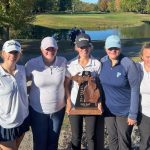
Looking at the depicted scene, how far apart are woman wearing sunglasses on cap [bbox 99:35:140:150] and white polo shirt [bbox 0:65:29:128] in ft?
3.71

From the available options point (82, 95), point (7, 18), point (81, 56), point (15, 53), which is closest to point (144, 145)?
point (82, 95)

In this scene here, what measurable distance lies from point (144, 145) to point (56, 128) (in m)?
1.30

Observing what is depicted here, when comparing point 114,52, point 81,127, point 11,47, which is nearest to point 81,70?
point 114,52

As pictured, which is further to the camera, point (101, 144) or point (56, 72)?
point (101, 144)

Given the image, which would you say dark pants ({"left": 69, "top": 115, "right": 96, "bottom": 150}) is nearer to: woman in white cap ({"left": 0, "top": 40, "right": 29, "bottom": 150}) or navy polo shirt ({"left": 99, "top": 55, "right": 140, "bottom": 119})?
navy polo shirt ({"left": 99, "top": 55, "right": 140, "bottom": 119})

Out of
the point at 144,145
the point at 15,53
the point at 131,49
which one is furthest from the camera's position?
the point at 131,49

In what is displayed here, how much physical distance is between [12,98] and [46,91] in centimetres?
58

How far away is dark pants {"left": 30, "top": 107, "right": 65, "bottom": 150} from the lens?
225 inches

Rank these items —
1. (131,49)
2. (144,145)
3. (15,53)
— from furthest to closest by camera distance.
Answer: (131,49) → (144,145) → (15,53)

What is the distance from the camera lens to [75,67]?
18.7ft

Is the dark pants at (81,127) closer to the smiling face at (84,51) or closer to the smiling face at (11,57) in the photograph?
the smiling face at (84,51)

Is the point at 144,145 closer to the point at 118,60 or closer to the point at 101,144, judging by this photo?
the point at 101,144

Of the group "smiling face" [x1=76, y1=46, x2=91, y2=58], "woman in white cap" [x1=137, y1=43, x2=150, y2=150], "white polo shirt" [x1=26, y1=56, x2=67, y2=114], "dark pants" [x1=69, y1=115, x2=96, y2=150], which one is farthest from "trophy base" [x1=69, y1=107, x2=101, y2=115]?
"smiling face" [x1=76, y1=46, x2=91, y2=58]

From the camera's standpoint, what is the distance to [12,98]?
202 inches
